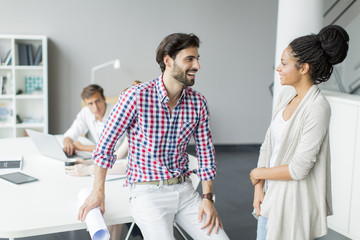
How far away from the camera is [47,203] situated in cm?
228

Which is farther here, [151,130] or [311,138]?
[151,130]

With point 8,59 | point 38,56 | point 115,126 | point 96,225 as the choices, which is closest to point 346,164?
point 115,126

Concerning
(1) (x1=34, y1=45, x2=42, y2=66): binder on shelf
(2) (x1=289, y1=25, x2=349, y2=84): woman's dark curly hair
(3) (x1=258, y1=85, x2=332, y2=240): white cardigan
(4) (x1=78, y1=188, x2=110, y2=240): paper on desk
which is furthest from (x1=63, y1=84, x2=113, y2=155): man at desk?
(1) (x1=34, y1=45, x2=42, y2=66): binder on shelf

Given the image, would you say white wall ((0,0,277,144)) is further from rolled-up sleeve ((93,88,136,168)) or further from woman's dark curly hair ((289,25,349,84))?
woman's dark curly hair ((289,25,349,84))

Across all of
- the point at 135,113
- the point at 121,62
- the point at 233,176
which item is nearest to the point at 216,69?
the point at 121,62

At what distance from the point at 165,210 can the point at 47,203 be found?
24.7 inches

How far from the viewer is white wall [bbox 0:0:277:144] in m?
5.91

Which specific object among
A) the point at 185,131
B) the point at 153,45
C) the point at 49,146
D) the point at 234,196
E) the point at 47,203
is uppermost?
the point at 153,45

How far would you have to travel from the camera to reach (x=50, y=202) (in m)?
2.30

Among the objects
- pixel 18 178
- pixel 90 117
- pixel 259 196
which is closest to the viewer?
pixel 259 196

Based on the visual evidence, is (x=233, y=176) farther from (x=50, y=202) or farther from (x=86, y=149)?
(x=50, y=202)

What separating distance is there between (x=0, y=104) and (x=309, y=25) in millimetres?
3894

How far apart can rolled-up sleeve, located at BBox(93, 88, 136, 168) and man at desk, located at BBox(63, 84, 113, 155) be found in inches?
53.7

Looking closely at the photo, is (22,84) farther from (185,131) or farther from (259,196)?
(259,196)
